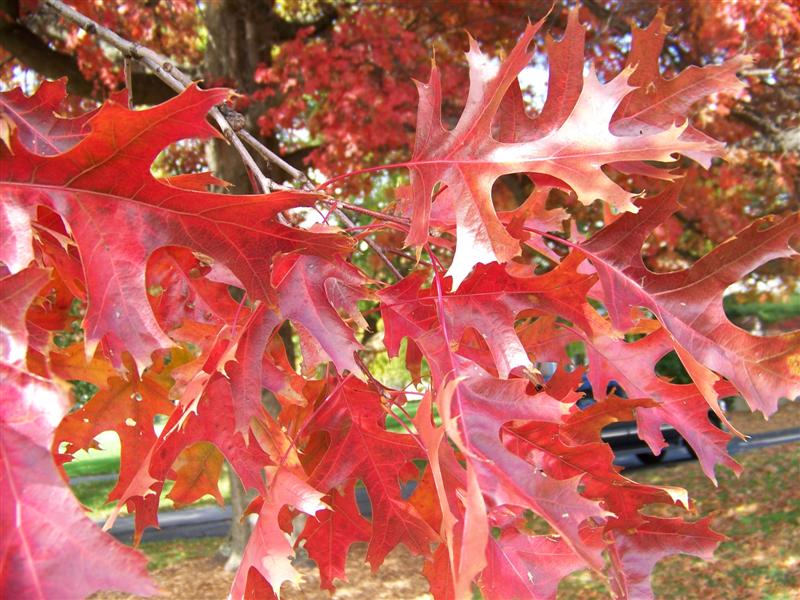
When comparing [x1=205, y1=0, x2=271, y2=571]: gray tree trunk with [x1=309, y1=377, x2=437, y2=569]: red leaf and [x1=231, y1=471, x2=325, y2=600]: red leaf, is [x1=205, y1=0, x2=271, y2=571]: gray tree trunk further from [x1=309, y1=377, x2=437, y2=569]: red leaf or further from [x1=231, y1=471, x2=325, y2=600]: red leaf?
[x1=231, y1=471, x2=325, y2=600]: red leaf

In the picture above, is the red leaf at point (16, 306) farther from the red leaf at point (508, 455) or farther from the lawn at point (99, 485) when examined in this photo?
the lawn at point (99, 485)

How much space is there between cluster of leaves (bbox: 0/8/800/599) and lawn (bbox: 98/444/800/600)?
3617mm

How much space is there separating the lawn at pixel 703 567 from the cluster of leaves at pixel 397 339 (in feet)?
11.9

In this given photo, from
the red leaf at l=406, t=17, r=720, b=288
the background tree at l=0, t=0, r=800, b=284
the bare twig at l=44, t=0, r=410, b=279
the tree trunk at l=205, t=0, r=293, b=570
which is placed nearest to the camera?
the red leaf at l=406, t=17, r=720, b=288

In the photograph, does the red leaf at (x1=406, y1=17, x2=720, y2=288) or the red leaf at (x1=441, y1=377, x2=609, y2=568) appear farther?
the red leaf at (x1=406, y1=17, x2=720, y2=288)

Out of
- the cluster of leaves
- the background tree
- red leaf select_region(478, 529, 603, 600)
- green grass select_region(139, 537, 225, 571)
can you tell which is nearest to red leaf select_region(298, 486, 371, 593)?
the cluster of leaves

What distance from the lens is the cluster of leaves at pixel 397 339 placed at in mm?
836

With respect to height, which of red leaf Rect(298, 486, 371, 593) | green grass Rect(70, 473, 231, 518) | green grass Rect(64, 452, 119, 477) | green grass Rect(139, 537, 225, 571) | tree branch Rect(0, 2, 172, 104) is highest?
tree branch Rect(0, 2, 172, 104)

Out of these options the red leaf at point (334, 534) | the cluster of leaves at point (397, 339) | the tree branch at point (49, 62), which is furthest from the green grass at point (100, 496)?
the cluster of leaves at point (397, 339)

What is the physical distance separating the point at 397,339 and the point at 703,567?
20.0 feet

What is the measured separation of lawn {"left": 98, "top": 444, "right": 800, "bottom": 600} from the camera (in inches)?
223

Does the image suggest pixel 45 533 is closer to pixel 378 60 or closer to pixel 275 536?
pixel 275 536

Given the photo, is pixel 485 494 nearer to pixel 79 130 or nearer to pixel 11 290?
pixel 11 290

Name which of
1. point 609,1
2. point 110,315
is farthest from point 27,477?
point 609,1
